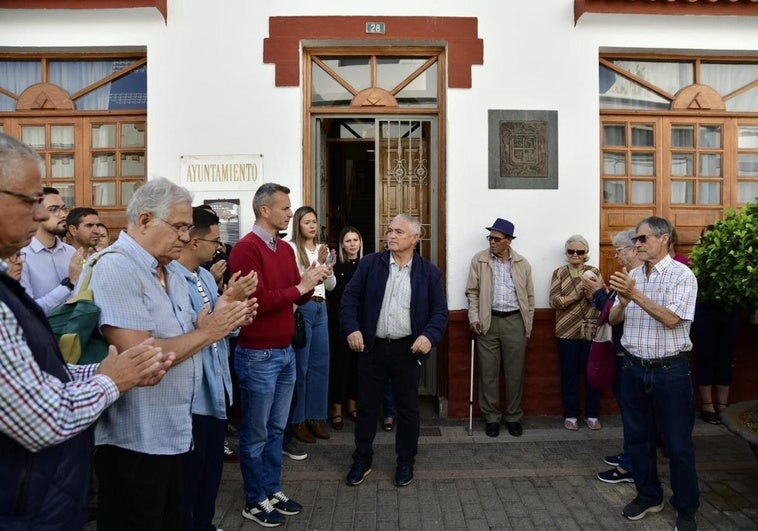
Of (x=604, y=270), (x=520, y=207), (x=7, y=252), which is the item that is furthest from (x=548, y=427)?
(x=7, y=252)

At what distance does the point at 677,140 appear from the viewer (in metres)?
6.64

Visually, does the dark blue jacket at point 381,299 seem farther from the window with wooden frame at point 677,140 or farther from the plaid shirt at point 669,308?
the window with wooden frame at point 677,140

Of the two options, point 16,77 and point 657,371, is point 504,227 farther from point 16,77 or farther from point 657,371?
point 16,77

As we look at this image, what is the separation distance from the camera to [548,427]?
598cm

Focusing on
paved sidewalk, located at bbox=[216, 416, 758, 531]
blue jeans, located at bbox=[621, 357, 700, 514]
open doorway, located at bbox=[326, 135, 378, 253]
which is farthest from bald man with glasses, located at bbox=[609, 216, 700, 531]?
open doorway, located at bbox=[326, 135, 378, 253]

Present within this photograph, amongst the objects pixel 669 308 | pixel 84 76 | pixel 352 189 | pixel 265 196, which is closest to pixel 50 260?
pixel 265 196

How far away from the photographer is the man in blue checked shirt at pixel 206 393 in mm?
3127

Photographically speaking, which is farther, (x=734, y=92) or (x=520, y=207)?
(x=734, y=92)

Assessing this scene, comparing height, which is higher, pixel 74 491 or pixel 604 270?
pixel 604 270

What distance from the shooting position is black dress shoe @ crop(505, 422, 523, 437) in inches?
227

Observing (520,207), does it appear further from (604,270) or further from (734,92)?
(734,92)

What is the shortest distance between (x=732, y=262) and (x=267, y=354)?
3494 mm

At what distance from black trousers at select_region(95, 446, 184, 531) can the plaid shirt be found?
9.95 ft

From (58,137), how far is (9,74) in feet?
2.72
